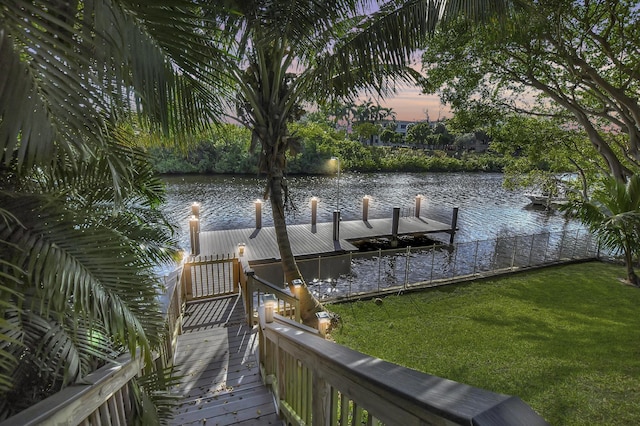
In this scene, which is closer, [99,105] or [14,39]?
[14,39]

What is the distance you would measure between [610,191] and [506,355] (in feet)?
16.0

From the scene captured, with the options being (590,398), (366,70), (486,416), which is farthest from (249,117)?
(590,398)

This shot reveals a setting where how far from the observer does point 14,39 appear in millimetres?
1015

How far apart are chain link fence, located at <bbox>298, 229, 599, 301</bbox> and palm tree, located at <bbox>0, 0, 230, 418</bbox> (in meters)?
7.59

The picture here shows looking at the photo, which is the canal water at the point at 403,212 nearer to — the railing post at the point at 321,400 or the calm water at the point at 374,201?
the calm water at the point at 374,201

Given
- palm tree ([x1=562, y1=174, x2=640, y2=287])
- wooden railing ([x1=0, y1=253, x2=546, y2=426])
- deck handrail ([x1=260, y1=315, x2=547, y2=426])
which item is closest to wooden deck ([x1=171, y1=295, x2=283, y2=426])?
wooden railing ([x1=0, y1=253, x2=546, y2=426])

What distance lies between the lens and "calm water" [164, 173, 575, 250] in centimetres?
1814

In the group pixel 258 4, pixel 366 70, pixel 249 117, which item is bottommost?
pixel 249 117

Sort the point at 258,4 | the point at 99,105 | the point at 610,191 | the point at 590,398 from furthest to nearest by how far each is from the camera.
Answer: the point at 610,191, the point at 590,398, the point at 258,4, the point at 99,105

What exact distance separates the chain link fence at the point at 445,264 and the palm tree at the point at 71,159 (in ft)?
24.9

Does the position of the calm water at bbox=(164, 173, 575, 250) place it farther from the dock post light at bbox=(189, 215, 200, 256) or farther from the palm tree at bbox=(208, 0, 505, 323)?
the palm tree at bbox=(208, 0, 505, 323)

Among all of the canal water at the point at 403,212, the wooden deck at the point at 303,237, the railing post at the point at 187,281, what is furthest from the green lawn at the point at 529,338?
the wooden deck at the point at 303,237

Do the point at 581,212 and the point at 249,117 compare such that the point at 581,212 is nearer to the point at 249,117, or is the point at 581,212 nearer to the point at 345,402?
the point at 249,117

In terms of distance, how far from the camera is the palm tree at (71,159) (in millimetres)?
1065
